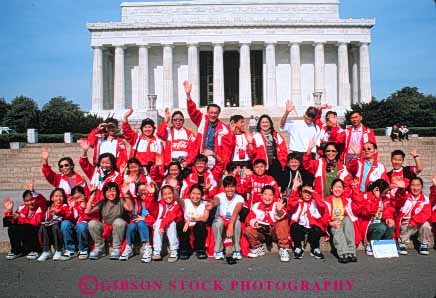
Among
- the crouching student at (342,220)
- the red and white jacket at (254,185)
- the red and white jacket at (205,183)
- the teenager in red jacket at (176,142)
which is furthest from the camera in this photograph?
the teenager in red jacket at (176,142)

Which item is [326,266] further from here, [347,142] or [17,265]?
[17,265]

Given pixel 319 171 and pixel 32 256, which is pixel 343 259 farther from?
pixel 32 256

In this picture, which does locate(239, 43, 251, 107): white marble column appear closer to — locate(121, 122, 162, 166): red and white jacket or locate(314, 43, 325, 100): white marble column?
locate(314, 43, 325, 100): white marble column

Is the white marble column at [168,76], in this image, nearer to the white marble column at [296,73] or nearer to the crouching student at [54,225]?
the white marble column at [296,73]

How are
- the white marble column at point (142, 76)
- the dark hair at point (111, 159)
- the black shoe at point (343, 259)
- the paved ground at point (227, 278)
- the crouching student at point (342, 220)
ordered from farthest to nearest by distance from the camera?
the white marble column at point (142, 76) < the dark hair at point (111, 159) < the crouching student at point (342, 220) < the black shoe at point (343, 259) < the paved ground at point (227, 278)

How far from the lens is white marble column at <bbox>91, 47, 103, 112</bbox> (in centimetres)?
5078

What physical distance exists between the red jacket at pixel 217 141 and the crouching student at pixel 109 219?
1.91m

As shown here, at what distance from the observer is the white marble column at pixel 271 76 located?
50938mm

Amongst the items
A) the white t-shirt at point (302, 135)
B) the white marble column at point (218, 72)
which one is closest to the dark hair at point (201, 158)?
the white t-shirt at point (302, 135)

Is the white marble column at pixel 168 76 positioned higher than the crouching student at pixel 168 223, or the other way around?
the white marble column at pixel 168 76

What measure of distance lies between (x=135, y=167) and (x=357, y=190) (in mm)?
4161

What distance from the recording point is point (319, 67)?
51.7 metres

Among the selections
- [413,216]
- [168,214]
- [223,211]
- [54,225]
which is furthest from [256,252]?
[54,225]

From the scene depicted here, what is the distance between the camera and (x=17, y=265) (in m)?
7.42
